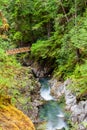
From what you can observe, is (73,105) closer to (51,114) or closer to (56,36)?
(51,114)

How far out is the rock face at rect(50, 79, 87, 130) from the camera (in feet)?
43.8

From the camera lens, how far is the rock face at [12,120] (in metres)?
4.66

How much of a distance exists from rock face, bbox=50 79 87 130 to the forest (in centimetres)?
52

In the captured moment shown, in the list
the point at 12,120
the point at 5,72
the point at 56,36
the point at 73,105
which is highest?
the point at 5,72

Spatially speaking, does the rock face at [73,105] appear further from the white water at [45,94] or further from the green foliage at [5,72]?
the green foliage at [5,72]

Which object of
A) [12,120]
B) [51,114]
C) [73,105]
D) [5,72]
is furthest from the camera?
[51,114]

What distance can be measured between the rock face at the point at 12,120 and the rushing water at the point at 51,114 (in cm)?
857

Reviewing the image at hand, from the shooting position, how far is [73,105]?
15.8 metres

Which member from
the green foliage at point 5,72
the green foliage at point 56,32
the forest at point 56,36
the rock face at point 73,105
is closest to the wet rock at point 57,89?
the rock face at point 73,105

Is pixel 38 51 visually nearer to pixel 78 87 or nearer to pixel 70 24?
pixel 70 24

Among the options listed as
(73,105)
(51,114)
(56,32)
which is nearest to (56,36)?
(56,32)

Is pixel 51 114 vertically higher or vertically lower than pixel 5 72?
lower

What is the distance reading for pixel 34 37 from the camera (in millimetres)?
33000

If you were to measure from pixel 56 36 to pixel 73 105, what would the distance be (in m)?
11.7
